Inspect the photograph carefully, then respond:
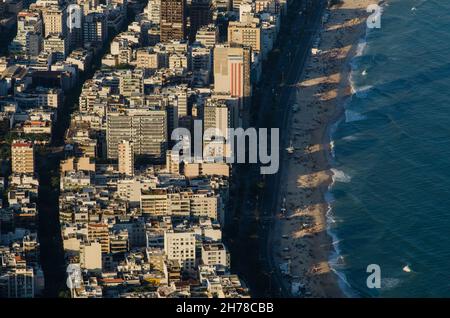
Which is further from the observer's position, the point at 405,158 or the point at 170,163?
the point at 405,158

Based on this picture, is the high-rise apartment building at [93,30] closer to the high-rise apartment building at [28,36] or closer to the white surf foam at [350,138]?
the high-rise apartment building at [28,36]

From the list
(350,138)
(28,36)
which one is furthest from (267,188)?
(28,36)

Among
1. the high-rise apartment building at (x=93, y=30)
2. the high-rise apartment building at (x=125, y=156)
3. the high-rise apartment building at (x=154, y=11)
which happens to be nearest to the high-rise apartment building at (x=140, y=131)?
the high-rise apartment building at (x=125, y=156)

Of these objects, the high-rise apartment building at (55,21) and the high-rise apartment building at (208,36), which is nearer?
the high-rise apartment building at (208,36)

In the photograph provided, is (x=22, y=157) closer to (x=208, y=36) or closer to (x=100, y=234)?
(x=100, y=234)

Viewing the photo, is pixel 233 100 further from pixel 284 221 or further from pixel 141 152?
pixel 284 221

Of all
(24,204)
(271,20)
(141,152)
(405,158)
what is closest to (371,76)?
Answer: (271,20)
